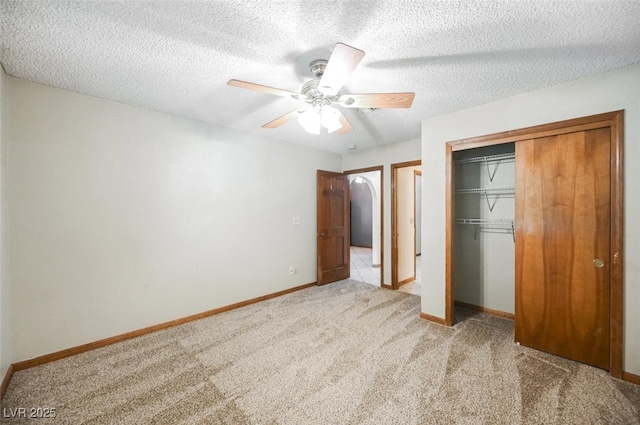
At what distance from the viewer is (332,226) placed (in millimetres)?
4551

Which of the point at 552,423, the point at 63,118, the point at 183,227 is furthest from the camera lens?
the point at 183,227

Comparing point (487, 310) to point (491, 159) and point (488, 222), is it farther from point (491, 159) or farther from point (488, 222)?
point (491, 159)

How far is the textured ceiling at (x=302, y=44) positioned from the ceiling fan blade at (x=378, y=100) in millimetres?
279

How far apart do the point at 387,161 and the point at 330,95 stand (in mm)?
2574

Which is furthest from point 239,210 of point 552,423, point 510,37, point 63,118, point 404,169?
point 552,423

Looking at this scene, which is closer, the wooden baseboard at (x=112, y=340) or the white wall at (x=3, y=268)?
the white wall at (x=3, y=268)

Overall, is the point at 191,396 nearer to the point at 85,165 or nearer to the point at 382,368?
the point at 382,368

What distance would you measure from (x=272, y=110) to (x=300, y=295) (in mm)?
2605

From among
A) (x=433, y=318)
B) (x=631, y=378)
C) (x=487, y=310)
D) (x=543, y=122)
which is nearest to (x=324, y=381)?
(x=433, y=318)

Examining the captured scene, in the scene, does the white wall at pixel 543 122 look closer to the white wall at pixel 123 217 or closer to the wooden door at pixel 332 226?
the wooden door at pixel 332 226

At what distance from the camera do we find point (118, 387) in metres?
1.85

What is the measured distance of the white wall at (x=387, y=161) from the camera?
3.90m

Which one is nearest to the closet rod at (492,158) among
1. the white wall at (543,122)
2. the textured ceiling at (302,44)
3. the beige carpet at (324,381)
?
the white wall at (543,122)

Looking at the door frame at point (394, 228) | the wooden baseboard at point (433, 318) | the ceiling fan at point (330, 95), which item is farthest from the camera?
the door frame at point (394, 228)
